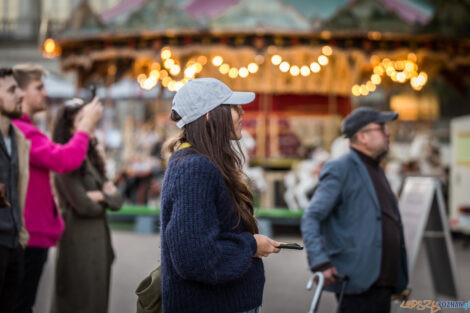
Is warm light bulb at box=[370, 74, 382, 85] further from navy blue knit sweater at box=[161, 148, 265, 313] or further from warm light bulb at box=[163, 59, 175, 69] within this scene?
navy blue knit sweater at box=[161, 148, 265, 313]

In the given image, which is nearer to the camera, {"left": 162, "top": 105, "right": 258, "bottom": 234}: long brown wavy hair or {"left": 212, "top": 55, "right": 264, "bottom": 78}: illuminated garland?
{"left": 162, "top": 105, "right": 258, "bottom": 234}: long brown wavy hair

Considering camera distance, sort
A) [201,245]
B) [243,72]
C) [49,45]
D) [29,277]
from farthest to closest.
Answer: [243,72] < [49,45] < [29,277] < [201,245]

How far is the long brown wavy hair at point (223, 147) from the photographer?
2.89 metres

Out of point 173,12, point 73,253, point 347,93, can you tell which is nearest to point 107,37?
point 173,12

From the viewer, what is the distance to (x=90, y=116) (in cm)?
495

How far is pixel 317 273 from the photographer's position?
13.9 ft

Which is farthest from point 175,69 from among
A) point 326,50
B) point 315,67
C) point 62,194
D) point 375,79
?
point 62,194

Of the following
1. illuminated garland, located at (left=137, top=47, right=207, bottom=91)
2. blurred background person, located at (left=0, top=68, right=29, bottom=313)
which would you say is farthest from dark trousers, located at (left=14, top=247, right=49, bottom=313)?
illuminated garland, located at (left=137, top=47, right=207, bottom=91)

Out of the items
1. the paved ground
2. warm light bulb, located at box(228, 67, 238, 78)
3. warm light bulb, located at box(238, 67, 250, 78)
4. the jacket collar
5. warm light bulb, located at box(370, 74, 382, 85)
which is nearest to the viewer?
the jacket collar

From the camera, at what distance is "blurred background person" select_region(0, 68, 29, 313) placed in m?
4.01

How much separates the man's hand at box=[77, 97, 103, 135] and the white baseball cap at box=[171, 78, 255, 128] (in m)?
2.13

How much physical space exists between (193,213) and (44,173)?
2.64 m

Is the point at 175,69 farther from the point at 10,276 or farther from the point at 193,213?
the point at 193,213

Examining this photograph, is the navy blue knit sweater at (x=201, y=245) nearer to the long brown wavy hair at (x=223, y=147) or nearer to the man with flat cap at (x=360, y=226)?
the long brown wavy hair at (x=223, y=147)
